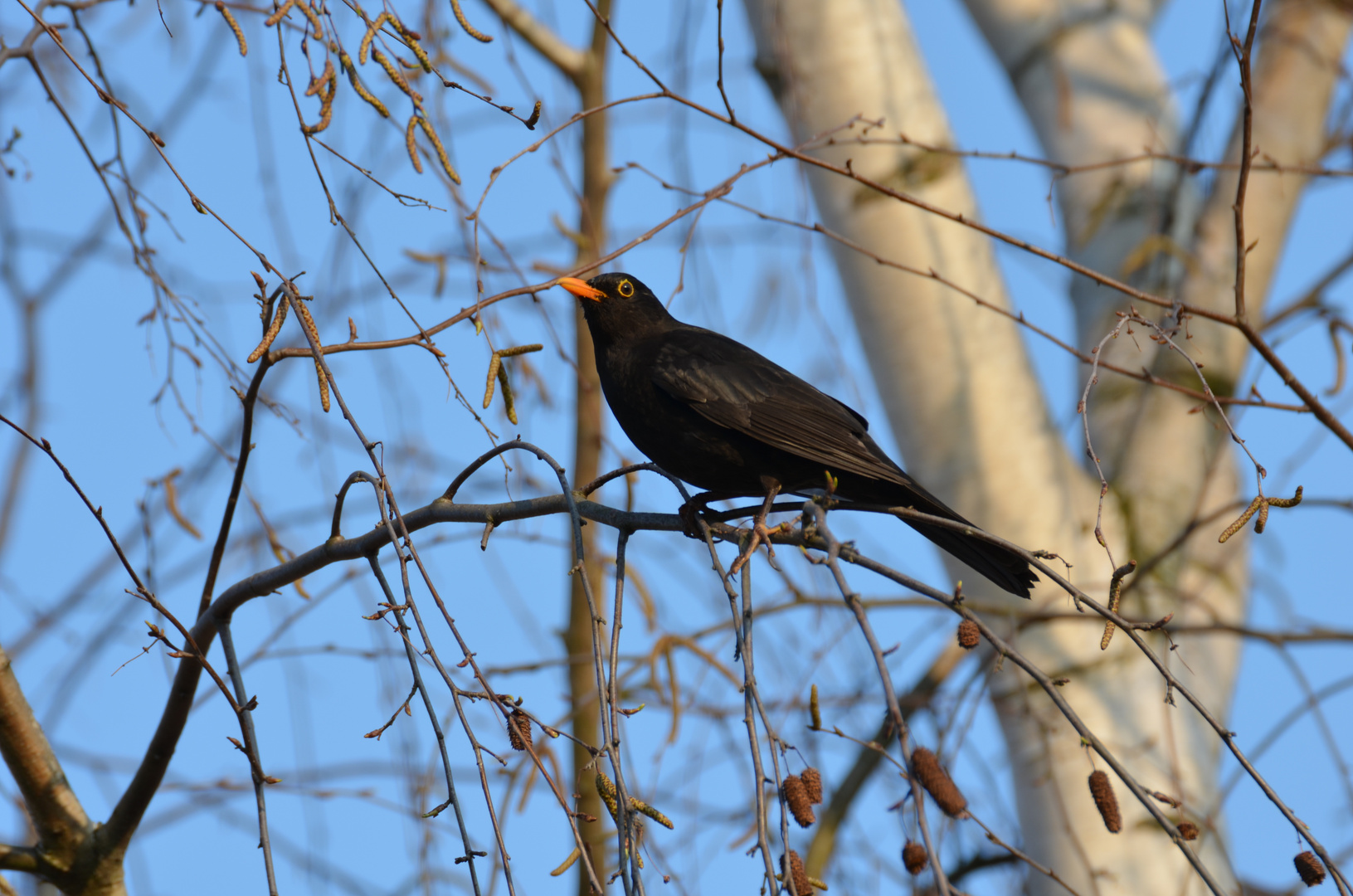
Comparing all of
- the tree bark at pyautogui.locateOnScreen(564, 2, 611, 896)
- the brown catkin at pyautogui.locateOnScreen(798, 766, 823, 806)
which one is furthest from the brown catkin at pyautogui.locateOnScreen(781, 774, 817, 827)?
the tree bark at pyautogui.locateOnScreen(564, 2, 611, 896)

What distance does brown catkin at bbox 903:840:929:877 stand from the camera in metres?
2.18

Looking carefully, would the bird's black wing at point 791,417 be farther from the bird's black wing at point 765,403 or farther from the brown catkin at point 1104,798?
the brown catkin at point 1104,798

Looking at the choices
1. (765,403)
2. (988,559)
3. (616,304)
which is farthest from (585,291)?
(988,559)

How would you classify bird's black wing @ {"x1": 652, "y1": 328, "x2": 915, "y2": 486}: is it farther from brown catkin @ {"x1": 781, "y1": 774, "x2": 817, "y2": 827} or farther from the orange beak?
brown catkin @ {"x1": 781, "y1": 774, "x2": 817, "y2": 827}

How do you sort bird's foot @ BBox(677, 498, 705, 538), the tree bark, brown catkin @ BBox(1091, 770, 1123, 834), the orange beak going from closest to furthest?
brown catkin @ BBox(1091, 770, 1123, 834), bird's foot @ BBox(677, 498, 705, 538), the orange beak, the tree bark

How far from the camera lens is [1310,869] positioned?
5.66 feet

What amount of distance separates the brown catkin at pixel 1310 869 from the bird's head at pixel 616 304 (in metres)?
2.64

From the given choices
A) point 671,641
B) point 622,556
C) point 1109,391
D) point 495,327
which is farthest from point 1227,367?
point 622,556

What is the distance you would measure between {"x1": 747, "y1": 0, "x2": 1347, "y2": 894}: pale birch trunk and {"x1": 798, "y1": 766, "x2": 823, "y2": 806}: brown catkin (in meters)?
2.07

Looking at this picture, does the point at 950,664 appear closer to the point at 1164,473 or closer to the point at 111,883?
the point at 1164,473

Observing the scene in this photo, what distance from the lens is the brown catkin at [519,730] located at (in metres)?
1.67

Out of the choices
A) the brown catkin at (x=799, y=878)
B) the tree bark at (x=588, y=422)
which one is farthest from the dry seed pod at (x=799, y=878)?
the tree bark at (x=588, y=422)

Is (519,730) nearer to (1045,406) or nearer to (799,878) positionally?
(799,878)

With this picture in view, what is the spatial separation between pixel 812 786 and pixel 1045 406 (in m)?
2.77
